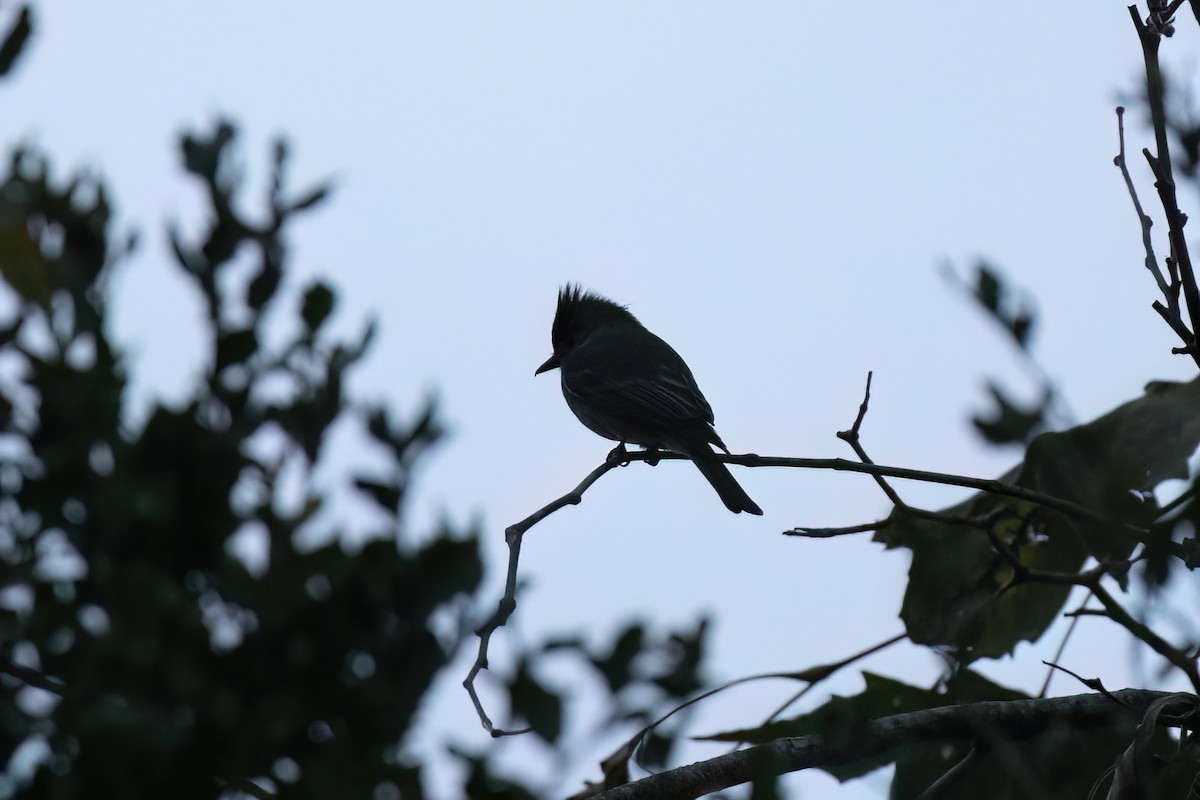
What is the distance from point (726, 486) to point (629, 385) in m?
1.22

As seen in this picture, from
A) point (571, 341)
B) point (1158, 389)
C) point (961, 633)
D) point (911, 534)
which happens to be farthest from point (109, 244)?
point (571, 341)

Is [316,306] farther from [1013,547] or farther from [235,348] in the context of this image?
[1013,547]

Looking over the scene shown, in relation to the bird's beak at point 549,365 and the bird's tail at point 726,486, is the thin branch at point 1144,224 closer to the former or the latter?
the bird's tail at point 726,486

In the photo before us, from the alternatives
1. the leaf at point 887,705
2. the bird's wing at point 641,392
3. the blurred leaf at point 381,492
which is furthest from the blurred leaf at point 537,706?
the bird's wing at point 641,392

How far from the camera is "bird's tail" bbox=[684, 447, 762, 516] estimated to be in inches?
234

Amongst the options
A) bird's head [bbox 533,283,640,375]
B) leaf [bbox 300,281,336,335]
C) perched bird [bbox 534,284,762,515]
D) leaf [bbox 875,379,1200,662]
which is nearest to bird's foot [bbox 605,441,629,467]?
perched bird [bbox 534,284,762,515]

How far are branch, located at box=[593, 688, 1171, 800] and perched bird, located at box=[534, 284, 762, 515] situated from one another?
2875mm

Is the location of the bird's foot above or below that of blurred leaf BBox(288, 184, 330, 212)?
above

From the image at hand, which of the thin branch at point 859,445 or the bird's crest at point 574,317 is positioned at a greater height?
the bird's crest at point 574,317

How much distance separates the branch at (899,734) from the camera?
262cm

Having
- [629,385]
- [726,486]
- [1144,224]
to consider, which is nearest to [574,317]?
[629,385]

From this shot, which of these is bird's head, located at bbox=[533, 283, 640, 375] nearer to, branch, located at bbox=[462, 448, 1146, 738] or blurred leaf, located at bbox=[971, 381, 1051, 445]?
branch, located at bbox=[462, 448, 1146, 738]

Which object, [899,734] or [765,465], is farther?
[765,465]

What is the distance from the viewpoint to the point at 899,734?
2.85m
